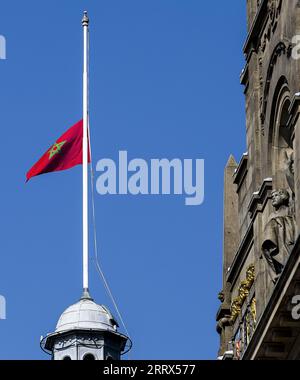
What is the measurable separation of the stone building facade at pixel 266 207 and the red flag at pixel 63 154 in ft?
27.3

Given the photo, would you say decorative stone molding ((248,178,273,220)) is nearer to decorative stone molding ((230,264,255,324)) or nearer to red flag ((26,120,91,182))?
decorative stone molding ((230,264,255,324))

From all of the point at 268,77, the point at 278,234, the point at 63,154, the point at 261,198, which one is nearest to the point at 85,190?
the point at 63,154

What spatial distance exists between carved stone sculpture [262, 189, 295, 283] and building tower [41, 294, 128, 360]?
60.6 ft

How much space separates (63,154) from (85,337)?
5.89 meters

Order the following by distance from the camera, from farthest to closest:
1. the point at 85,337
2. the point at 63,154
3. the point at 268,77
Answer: the point at 85,337 → the point at 63,154 → the point at 268,77

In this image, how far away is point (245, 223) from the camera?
164 ft

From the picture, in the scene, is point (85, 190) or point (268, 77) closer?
point (268, 77)

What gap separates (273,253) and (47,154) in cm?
1726

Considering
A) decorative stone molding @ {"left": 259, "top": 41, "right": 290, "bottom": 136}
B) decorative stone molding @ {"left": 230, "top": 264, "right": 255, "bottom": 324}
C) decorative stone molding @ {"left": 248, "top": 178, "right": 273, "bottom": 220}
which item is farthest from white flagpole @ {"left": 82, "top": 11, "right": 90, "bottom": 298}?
decorative stone molding @ {"left": 248, "top": 178, "right": 273, "bottom": 220}

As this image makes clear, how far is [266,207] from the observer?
46.1m

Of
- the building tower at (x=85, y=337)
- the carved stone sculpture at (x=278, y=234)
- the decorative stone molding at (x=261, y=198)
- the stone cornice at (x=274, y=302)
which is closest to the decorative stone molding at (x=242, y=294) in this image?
the decorative stone molding at (x=261, y=198)

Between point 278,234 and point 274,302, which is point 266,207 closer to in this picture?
point 278,234
